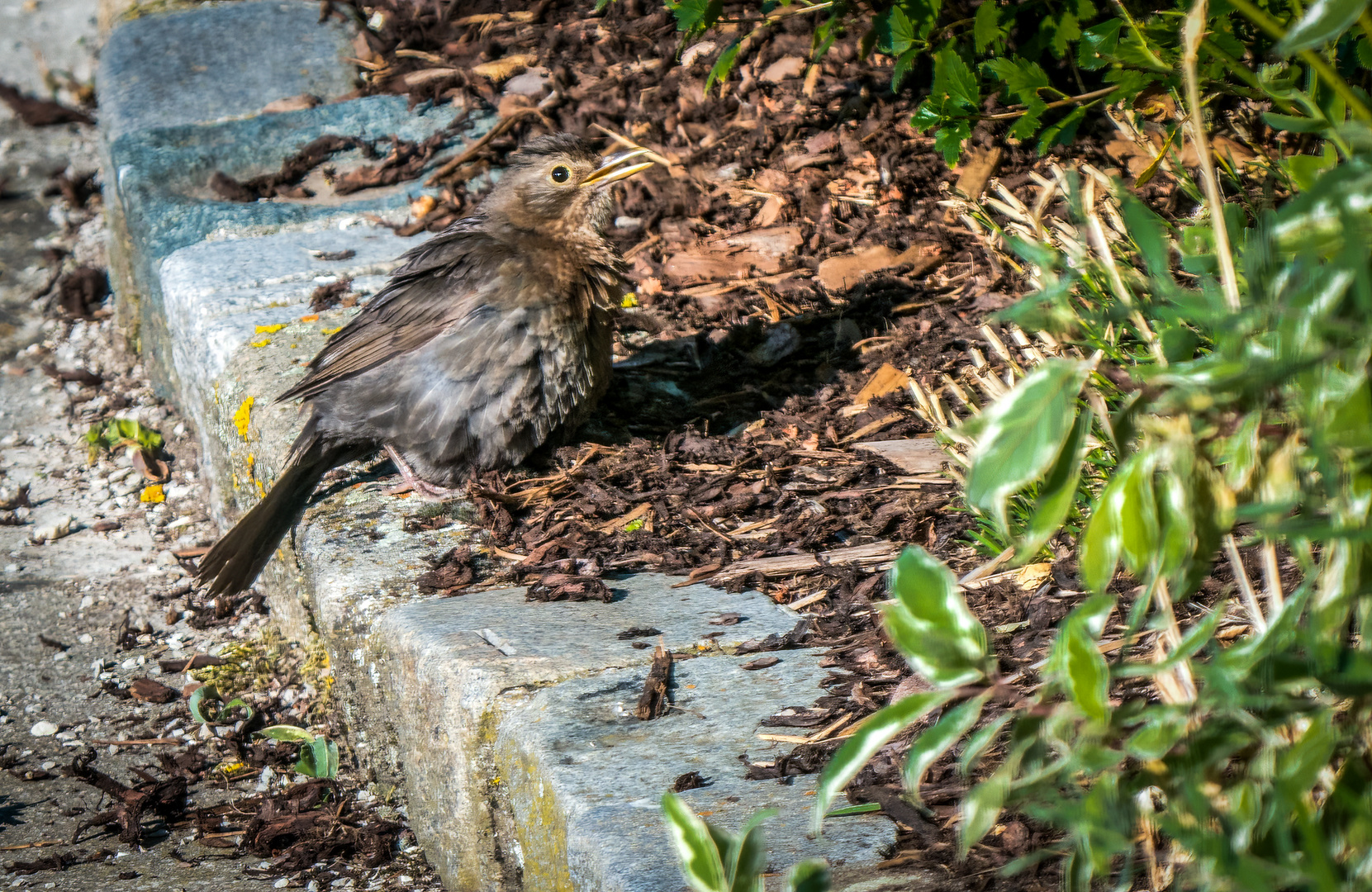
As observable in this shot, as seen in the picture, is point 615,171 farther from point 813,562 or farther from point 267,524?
point 813,562

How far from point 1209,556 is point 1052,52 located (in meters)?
3.26

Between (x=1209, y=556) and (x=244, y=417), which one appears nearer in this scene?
(x=1209, y=556)

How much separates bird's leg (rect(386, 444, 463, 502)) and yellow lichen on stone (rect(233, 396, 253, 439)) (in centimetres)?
62

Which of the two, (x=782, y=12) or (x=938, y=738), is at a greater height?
(x=782, y=12)

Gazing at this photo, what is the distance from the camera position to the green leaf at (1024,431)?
1228 millimetres

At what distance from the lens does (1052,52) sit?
4.18m

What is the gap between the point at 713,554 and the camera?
3.36 m

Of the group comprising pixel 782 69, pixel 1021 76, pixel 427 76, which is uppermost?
pixel 427 76

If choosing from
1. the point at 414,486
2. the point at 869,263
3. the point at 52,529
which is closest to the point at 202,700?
the point at 414,486

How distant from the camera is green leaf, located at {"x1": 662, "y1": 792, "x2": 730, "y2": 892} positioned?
1361 millimetres

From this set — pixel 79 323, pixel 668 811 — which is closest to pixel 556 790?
pixel 668 811

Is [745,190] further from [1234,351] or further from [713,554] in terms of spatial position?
[1234,351]

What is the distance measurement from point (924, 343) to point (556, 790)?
237 centimetres

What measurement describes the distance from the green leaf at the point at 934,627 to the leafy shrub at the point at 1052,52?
4.99ft
